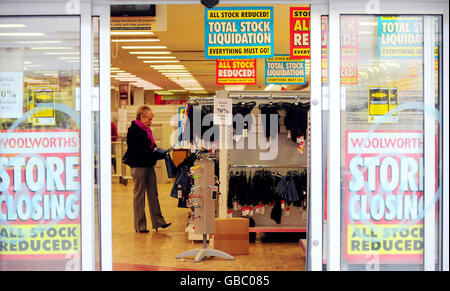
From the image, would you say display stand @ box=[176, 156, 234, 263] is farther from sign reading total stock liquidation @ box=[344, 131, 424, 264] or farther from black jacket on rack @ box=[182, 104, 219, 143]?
sign reading total stock liquidation @ box=[344, 131, 424, 264]

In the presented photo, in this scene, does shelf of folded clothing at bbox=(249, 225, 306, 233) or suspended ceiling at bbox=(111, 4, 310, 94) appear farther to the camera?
suspended ceiling at bbox=(111, 4, 310, 94)

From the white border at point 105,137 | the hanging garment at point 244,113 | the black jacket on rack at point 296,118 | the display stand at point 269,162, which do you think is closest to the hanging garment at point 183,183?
the display stand at point 269,162

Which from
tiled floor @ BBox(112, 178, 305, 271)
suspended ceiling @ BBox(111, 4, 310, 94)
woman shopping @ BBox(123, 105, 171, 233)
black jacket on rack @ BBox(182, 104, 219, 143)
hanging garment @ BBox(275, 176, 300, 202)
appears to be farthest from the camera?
suspended ceiling @ BBox(111, 4, 310, 94)

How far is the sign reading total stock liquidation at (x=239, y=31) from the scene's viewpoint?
6234 millimetres

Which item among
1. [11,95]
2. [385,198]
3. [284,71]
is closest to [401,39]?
[385,198]

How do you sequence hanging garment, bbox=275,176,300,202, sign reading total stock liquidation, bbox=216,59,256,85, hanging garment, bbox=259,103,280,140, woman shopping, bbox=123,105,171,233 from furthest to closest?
sign reading total stock liquidation, bbox=216,59,256,85 → woman shopping, bbox=123,105,171,233 → hanging garment, bbox=259,103,280,140 → hanging garment, bbox=275,176,300,202

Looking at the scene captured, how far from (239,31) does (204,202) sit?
210cm

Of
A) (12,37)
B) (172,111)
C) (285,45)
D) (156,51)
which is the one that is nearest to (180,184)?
(12,37)

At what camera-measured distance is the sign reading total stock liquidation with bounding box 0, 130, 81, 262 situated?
13.1 ft

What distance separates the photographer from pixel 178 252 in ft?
21.9

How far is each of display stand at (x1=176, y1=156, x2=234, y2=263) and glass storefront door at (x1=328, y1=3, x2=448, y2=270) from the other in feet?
7.82

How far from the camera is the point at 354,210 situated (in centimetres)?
405

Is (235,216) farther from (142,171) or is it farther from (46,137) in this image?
(46,137)

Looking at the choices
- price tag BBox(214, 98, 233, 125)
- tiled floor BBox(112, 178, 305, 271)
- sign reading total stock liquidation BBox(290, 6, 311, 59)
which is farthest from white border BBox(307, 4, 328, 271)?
sign reading total stock liquidation BBox(290, 6, 311, 59)
